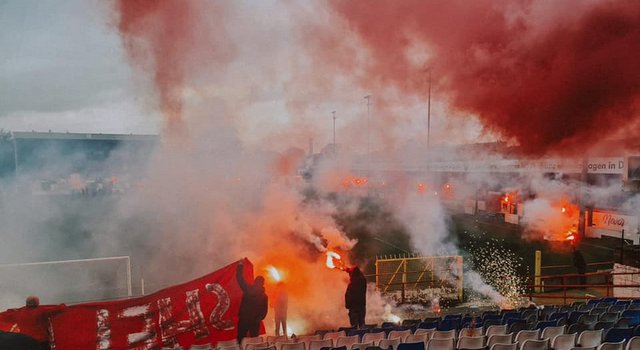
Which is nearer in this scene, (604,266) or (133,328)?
(133,328)

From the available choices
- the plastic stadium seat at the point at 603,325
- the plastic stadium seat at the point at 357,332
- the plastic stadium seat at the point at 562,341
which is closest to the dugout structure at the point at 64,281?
the plastic stadium seat at the point at 357,332

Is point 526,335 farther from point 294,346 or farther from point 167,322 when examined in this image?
point 167,322

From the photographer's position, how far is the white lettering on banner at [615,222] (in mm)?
19203

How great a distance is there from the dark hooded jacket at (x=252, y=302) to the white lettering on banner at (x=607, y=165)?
16.6m

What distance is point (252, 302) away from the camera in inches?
305

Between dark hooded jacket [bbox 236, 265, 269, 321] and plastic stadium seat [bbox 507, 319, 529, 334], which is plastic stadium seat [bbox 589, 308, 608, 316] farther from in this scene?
dark hooded jacket [bbox 236, 265, 269, 321]

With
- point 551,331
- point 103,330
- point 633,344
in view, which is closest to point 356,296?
point 551,331

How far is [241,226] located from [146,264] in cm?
414

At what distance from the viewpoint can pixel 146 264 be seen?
15.3m

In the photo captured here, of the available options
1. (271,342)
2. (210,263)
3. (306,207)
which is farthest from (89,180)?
(271,342)

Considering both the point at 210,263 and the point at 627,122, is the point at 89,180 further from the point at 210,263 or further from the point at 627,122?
the point at 627,122

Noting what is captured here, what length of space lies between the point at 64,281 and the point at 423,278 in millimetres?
9228

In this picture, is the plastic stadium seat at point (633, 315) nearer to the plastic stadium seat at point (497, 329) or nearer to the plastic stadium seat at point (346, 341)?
the plastic stadium seat at point (497, 329)

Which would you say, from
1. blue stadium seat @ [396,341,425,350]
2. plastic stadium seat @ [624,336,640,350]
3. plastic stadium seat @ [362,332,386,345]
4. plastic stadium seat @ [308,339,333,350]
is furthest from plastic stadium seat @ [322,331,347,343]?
plastic stadium seat @ [624,336,640,350]
